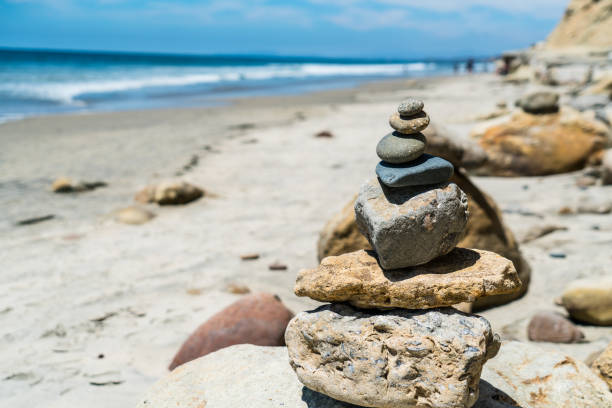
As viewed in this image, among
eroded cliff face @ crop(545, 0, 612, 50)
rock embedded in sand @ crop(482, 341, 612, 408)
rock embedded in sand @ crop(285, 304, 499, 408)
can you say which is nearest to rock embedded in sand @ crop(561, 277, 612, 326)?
rock embedded in sand @ crop(482, 341, 612, 408)

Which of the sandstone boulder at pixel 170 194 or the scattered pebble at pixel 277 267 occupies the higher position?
the sandstone boulder at pixel 170 194

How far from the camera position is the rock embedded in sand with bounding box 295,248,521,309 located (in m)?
2.49

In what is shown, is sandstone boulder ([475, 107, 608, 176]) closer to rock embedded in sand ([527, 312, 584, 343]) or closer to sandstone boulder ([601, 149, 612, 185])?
sandstone boulder ([601, 149, 612, 185])

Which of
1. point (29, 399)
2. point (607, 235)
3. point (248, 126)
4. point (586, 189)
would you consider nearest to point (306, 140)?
point (248, 126)

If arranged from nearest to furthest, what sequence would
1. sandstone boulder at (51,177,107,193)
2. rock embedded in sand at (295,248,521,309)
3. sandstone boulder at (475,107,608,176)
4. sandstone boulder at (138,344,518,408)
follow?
rock embedded in sand at (295,248,521,309) → sandstone boulder at (138,344,518,408) → sandstone boulder at (475,107,608,176) → sandstone boulder at (51,177,107,193)

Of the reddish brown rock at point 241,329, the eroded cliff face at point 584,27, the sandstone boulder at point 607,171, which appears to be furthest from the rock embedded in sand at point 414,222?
the eroded cliff face at point 584,27

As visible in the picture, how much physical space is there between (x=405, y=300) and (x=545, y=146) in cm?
698

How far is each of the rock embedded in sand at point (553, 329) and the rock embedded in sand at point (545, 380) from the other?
2.65ft

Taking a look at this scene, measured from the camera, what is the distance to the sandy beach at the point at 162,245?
152 inches

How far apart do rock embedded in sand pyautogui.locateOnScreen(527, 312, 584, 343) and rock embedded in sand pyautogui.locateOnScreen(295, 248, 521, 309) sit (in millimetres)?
1670

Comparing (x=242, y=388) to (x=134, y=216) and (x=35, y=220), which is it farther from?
(x=35, y=220)

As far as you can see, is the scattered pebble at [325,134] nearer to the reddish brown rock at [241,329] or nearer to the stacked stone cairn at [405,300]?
the reddish brown rock at [241,329]

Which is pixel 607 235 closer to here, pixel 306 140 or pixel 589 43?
pixel 306 140

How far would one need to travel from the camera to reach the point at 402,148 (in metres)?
2.64
